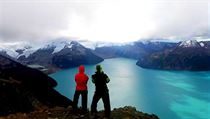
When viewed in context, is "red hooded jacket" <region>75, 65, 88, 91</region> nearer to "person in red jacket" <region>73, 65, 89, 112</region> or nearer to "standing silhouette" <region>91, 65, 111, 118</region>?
"person in red jacket" <region>73, 65, 89, 112</region>

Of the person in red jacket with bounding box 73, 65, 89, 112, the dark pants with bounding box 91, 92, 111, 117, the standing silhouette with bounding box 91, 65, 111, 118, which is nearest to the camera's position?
the standing silhouette with bounding box 91, 65, 111, 118

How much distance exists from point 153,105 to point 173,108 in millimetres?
7565

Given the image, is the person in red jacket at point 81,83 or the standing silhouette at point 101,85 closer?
the standing silhouette at point 101,85

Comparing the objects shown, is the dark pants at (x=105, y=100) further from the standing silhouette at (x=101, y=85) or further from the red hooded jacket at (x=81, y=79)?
the red hooded jacket at (x=81, y=79)

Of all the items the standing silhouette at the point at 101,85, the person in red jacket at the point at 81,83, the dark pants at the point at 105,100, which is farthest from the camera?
the person in red jacket at the point at 81,83

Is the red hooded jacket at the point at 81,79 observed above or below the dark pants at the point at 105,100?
above

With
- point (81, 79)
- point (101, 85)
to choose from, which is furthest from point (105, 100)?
point (81, 79)

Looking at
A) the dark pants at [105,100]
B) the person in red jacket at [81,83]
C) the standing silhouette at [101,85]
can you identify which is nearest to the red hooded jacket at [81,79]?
the person in red jacket at [81,83]

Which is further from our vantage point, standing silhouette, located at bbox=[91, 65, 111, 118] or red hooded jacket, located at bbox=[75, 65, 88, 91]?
red hooded jacket, located at bbox=[75, 65, 88, 91]

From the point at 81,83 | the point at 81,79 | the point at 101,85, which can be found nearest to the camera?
the point at 101,85

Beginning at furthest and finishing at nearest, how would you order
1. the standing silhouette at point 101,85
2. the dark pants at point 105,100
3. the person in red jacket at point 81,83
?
1. the person in red jacket at point 81,83
2. the dark pants at point 105,100
3. the standing silhouette at point 101,85

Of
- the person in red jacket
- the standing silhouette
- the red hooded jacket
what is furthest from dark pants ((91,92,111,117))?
the red hooded jacket

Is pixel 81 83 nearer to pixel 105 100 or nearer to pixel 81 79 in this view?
pixel 81 79

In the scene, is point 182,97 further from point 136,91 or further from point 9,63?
point 9,63
